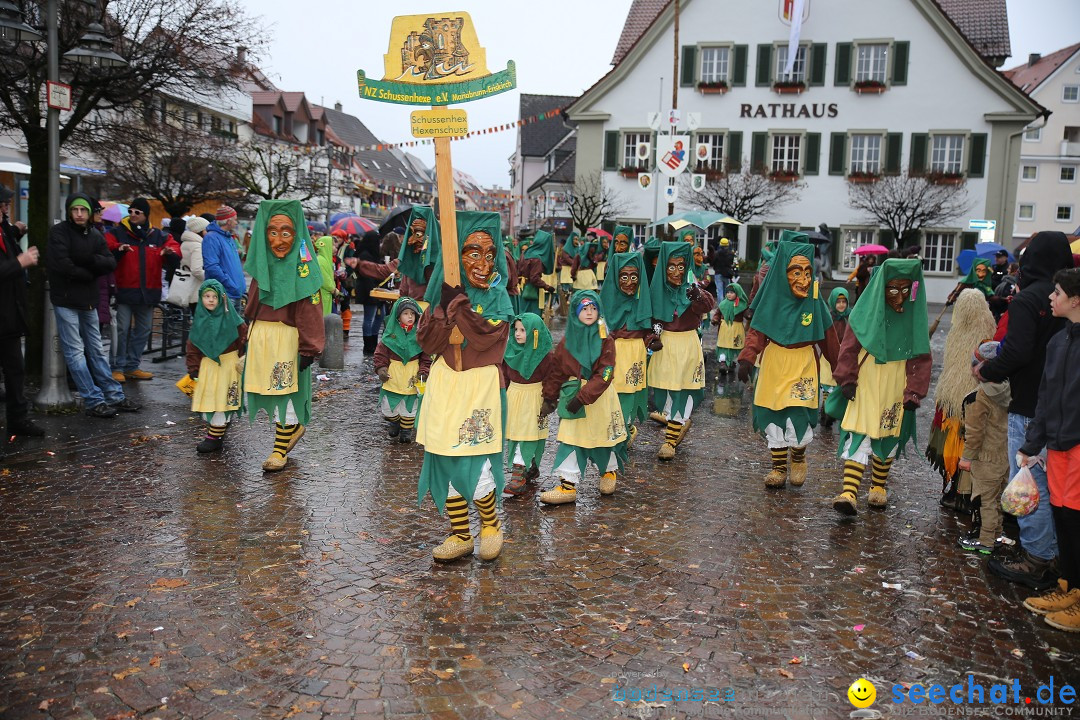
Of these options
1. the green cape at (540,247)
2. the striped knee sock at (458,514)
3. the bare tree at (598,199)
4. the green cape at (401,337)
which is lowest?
the striped knee sock at (458,514)

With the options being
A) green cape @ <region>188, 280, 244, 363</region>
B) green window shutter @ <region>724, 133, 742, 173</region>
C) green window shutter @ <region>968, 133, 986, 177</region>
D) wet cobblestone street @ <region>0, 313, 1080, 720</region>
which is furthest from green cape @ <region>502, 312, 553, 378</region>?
green window shutter @ <region>968, 133, 986, 177</region>

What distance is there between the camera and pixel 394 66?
16.2 ft

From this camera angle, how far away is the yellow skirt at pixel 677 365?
8562 millimetres

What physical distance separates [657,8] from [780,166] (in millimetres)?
9711

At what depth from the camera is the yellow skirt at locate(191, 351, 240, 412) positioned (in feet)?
26.1

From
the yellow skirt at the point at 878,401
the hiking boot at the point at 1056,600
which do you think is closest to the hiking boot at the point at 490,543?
the yellow skirt at the point at 878,401

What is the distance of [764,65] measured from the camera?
104 feet

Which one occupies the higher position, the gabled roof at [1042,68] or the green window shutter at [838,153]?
the gabled roof at [1042,68]

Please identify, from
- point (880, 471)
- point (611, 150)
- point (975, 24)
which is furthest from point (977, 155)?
point (880, 471)

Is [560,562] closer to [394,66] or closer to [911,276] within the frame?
[394,66]

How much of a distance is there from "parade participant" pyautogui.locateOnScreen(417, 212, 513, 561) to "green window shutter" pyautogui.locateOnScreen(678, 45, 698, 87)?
28.8 m

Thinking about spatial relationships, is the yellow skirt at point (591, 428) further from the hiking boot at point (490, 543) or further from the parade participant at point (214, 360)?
the parade participant at point (214, 360)

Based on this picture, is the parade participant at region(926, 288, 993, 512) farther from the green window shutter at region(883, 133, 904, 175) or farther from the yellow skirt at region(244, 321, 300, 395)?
the green window shutter at region(883, 133, 904, 175)

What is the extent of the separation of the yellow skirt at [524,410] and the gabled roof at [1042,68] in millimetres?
59886
